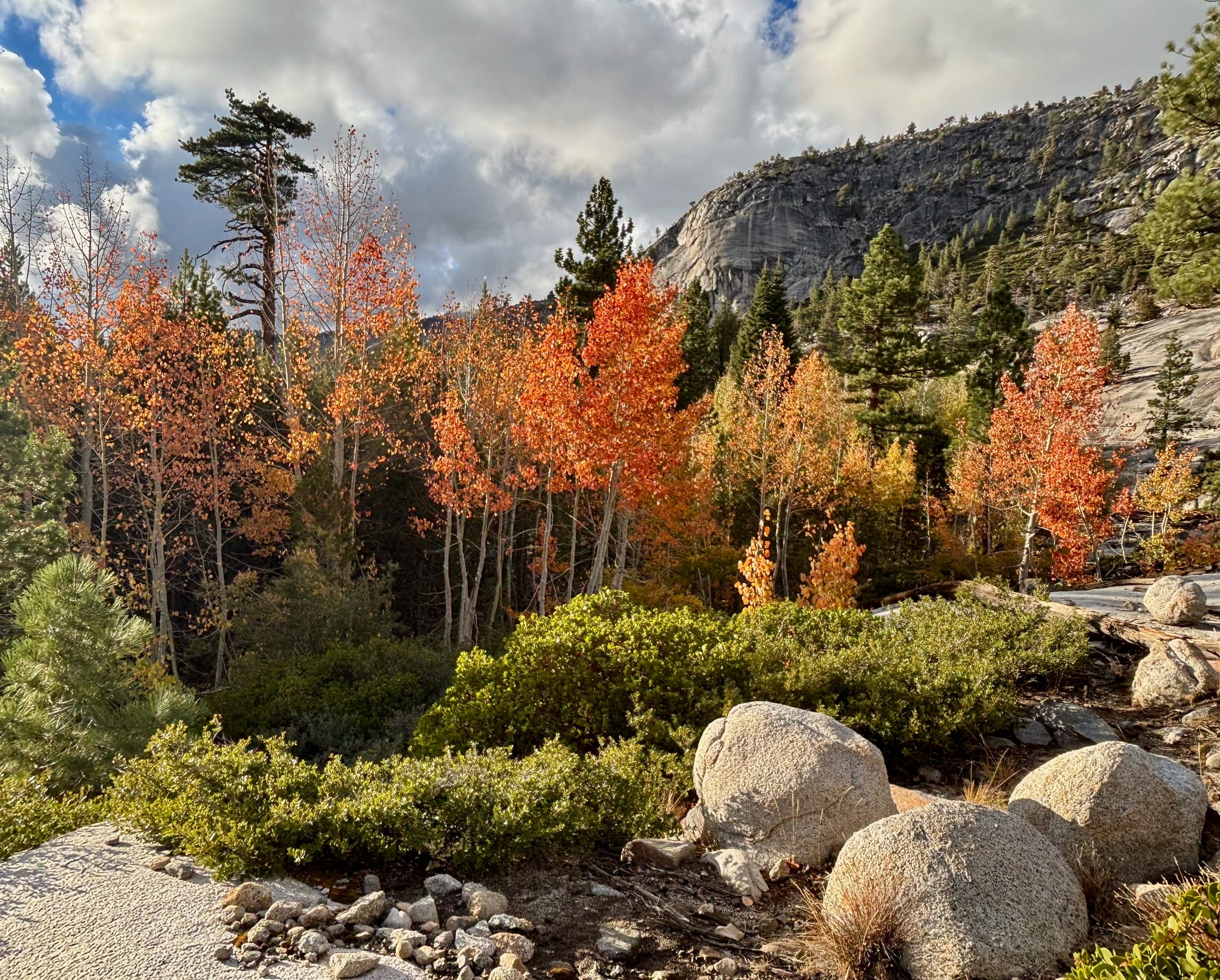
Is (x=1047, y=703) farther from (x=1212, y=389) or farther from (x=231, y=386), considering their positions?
(x=1212, y=389)

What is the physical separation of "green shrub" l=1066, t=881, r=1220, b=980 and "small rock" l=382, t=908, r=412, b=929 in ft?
9.17

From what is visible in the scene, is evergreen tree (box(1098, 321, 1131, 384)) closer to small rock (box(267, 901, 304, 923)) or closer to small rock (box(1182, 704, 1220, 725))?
small rock (box(1182, 704, 1220, 725))

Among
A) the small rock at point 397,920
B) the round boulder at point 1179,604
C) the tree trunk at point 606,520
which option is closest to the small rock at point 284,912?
the small rock at point 397,920

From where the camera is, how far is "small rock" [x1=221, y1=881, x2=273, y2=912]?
10.4 feet

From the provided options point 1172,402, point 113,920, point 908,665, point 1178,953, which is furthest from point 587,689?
point 1172,402

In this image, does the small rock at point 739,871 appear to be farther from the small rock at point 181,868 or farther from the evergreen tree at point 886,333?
the evergreen tree at point 886,333

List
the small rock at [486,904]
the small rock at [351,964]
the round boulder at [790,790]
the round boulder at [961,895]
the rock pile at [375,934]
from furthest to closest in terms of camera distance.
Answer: the round boulder at [790,790], the small rock at [486,904], the round boulder at [961,895], the rock pile at [375,934], the small rock at [351,964]

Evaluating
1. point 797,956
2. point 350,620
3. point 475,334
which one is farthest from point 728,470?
point 797,956

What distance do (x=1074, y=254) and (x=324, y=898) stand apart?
90.6 metres

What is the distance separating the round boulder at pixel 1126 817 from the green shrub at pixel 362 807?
273cm

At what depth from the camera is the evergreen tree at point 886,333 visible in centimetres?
2780

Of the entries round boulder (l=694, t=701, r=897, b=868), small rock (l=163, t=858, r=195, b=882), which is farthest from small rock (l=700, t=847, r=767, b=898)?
small rock (l=163, t=858, r=195, b=882)

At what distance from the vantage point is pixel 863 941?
3141 millimetres

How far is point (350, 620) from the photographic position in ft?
43.5
